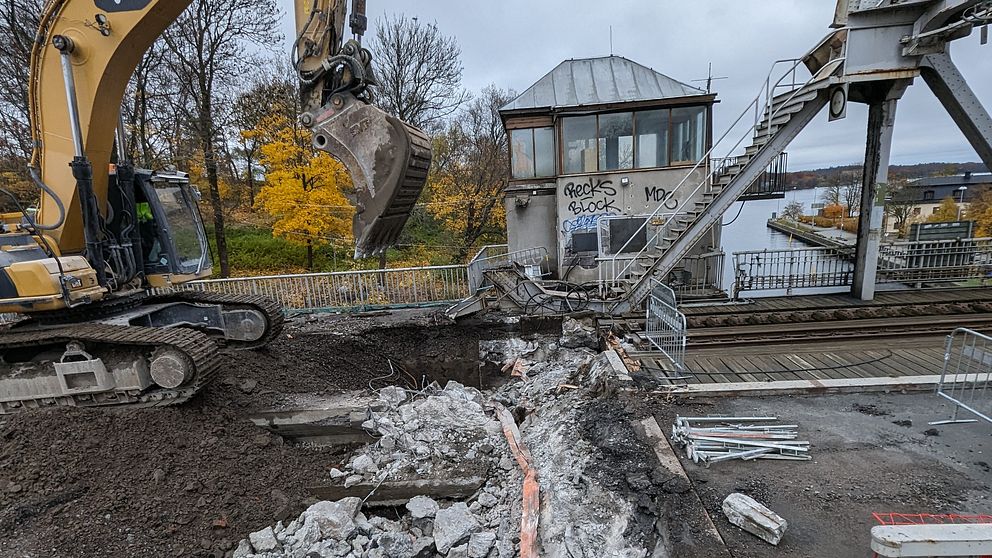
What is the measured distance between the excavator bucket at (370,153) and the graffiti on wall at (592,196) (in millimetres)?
9223

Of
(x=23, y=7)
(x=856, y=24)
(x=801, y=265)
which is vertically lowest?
(x=801, y=265)

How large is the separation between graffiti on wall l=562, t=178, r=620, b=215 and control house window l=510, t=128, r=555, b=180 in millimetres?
1218

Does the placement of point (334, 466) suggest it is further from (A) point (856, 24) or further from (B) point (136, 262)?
(A) point (856, 24)

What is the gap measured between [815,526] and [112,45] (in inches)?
337

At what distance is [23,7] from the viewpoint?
1230 cm

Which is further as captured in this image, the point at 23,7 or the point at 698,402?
the point at 23,7

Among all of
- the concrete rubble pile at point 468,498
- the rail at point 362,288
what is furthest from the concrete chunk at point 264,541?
the rail at point 362,288

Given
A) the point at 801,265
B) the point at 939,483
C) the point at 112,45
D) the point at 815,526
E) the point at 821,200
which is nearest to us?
the point at 815,526

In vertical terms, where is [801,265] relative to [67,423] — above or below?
above

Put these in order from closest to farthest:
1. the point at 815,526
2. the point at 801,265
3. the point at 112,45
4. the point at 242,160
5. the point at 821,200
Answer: the point at 815,526 → the point at 112,45 → the point at 801,265 → the point at 242,160 → the point at 821,200

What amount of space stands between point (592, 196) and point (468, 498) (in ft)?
34.2

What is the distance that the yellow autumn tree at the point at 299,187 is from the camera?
48.7ft

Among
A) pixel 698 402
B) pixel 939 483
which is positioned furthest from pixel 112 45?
pixel 939 483

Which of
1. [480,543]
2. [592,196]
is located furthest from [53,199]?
[592,196]
